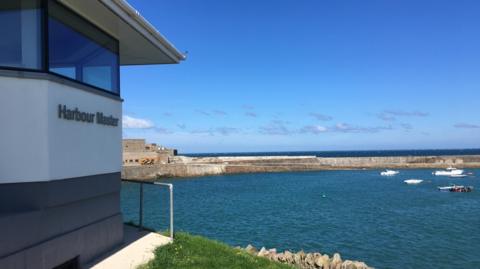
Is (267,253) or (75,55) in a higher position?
(75,55)

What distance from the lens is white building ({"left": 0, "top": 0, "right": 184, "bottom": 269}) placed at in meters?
6.20

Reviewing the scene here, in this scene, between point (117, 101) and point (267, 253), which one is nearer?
point (117, 101)

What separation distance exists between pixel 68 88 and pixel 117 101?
6.73 ft

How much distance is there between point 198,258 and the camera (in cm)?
892

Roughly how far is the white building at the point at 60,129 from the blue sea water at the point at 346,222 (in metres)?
13.7

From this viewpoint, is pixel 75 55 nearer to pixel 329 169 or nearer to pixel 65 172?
pixel 65 172

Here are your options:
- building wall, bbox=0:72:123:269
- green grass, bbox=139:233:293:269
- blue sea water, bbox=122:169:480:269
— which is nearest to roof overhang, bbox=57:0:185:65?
building wall, bbox=0:72:123:269

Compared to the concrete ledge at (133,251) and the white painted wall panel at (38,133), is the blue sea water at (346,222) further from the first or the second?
the white painted wall panel at (38,133)

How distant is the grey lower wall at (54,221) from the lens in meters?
5.89

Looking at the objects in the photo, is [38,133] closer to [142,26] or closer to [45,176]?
[45,176]

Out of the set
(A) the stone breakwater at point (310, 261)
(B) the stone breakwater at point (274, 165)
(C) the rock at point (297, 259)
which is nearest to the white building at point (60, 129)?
(A) the stone breakwater at point (310, 261)

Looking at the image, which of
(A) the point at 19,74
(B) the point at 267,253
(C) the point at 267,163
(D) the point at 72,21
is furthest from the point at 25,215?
(C) the point at 267,163

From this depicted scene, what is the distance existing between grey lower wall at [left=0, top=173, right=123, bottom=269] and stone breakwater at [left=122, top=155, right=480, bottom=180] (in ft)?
194

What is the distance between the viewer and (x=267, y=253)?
1523 cm
